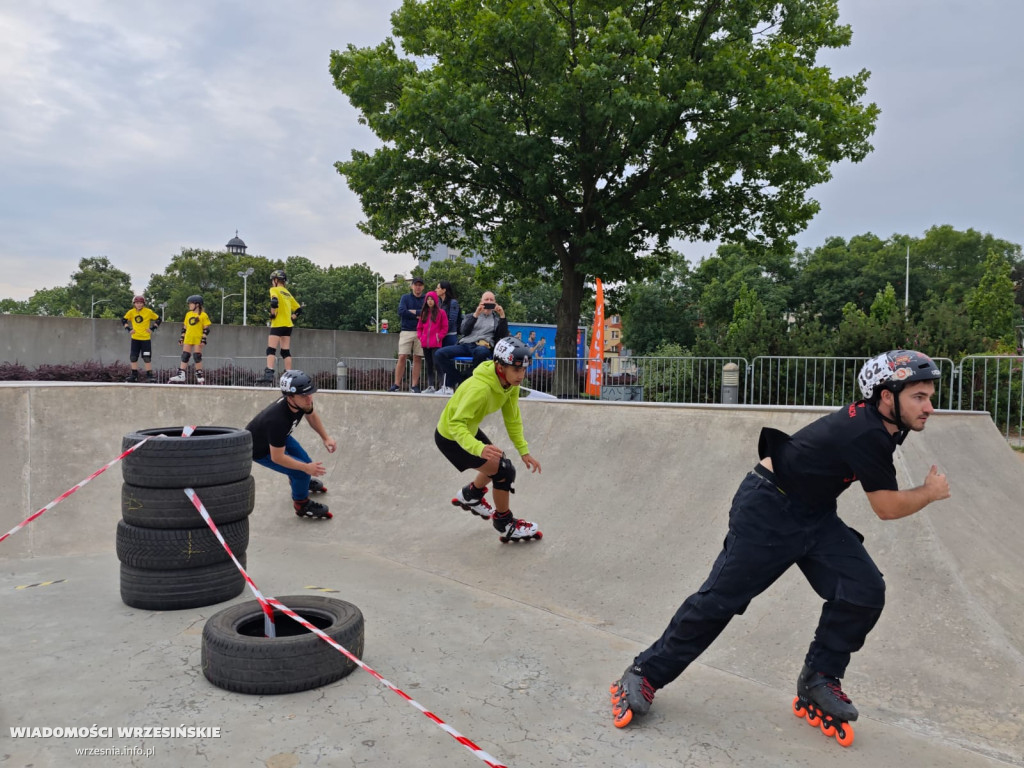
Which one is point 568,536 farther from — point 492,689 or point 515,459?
point 492,689

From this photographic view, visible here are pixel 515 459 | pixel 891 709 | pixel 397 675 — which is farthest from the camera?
pixel 515 459

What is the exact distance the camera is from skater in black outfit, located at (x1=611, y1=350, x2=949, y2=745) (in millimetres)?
3018

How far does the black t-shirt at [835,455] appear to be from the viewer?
2.92 meters

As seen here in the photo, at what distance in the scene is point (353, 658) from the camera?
3264 mm

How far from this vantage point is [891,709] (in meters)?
3.43

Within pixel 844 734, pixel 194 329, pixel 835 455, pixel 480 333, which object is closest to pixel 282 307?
pixel 194 329

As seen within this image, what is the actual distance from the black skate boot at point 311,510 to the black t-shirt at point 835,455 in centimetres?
530

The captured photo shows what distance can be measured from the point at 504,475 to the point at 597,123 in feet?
45.1

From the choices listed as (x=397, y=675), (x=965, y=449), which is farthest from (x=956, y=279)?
(x=397, y=675)

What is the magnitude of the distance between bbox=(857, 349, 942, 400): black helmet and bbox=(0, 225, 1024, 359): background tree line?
41.2 feet

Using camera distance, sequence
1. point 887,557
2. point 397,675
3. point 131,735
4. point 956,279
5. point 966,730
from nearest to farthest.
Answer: point 131,735, point 966,730, point 397,675, point 887,557, point 956,279

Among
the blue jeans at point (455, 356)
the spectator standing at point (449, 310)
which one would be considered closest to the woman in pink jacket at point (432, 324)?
the spectator standing at point (449, 310)

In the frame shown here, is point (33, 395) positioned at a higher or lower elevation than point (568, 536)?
higher

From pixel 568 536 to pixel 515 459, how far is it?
6.34ft
